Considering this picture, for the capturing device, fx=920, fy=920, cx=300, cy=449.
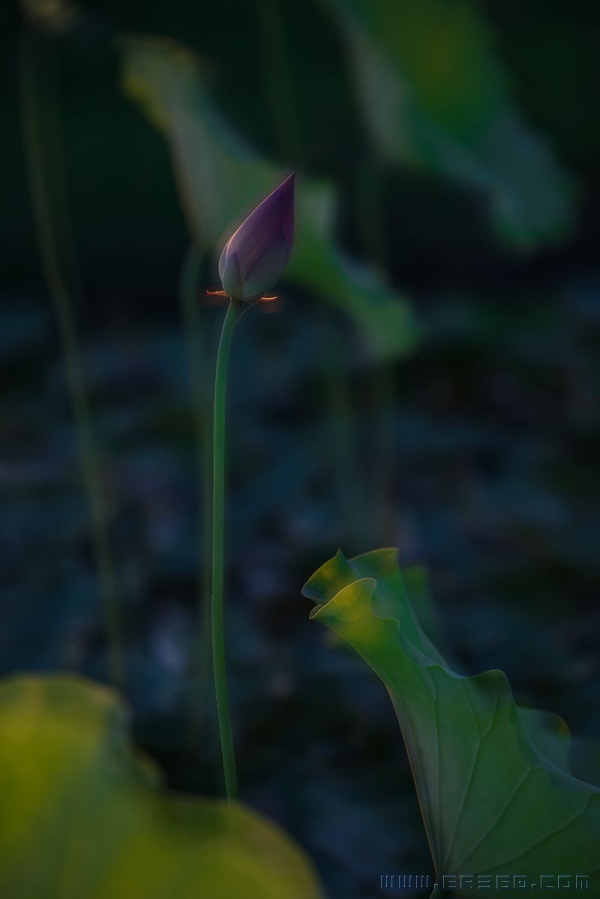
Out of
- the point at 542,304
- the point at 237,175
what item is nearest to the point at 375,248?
the point at 542,304

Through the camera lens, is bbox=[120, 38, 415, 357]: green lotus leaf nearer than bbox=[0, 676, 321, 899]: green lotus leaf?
No

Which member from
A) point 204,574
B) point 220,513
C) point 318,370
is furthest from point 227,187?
point 318,370

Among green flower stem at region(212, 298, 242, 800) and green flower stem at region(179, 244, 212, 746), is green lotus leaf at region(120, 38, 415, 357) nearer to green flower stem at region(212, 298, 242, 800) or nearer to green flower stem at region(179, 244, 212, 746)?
green flower stem at region(179, 244, 212, 746)

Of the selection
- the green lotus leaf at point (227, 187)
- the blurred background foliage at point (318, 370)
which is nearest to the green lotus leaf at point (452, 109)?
the blurred background foliage at point (318, 370)

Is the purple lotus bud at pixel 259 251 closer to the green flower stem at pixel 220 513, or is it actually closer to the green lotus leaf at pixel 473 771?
the green flower stem at pixel 220 513

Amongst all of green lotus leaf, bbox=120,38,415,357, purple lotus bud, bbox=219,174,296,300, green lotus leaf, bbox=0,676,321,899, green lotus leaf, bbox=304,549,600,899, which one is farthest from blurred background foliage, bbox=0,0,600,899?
green lotus leaf, bbox=0,676,321,899

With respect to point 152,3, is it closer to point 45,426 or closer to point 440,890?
point 45,426
